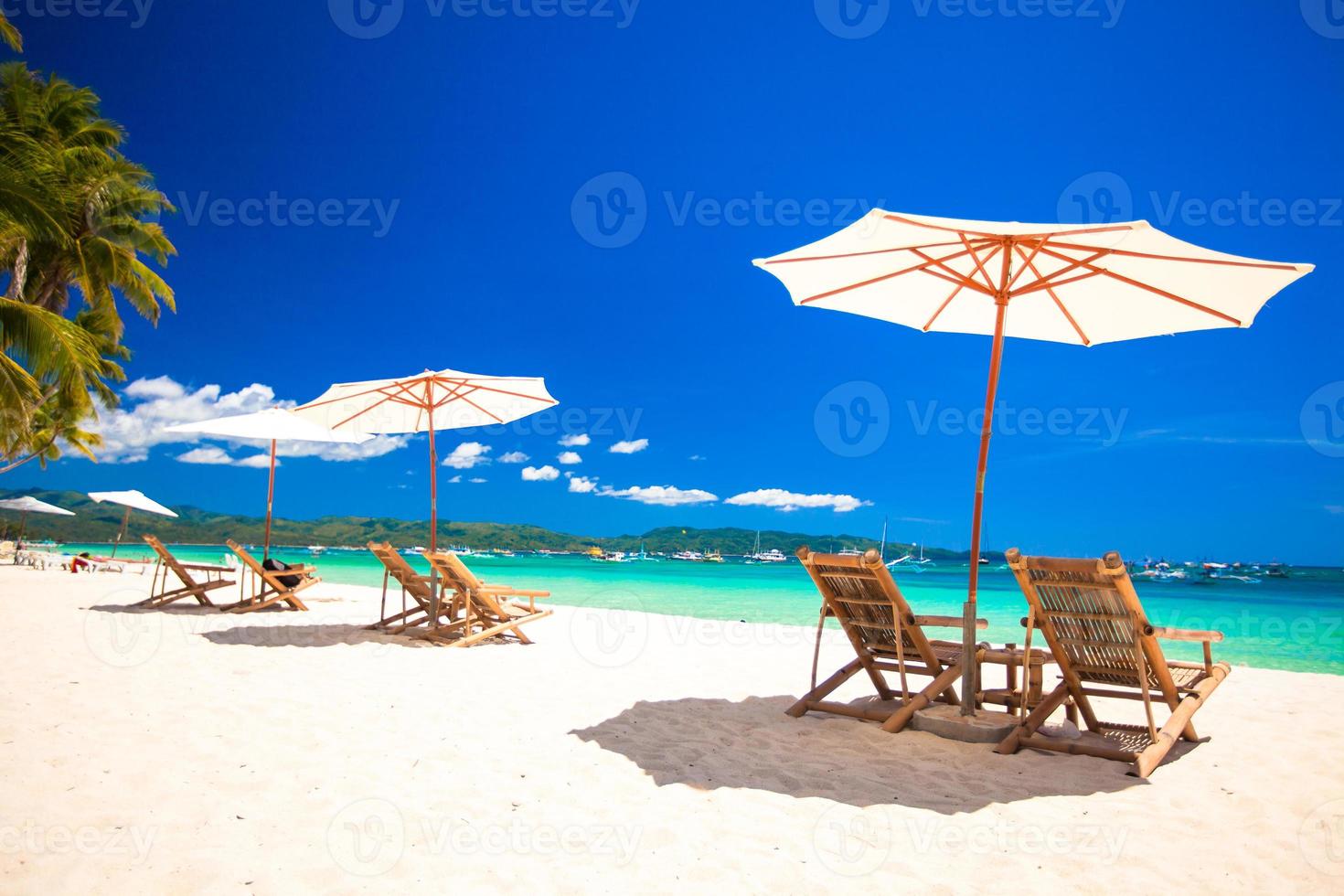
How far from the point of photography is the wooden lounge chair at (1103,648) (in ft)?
10.9

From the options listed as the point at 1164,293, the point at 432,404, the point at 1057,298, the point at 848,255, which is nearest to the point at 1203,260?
the point at 1164,293

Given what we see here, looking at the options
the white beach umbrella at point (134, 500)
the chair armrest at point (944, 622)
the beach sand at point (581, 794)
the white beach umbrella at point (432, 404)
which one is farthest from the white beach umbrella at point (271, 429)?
the white beach umbrella at point (134, 500)

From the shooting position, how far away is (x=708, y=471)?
79062 millimetres

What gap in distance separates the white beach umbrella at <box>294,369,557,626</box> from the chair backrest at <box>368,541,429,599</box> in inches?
8.4

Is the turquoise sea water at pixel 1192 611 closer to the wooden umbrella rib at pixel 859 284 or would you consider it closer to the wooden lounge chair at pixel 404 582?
the wooden umbrella rib at pixel 859 284

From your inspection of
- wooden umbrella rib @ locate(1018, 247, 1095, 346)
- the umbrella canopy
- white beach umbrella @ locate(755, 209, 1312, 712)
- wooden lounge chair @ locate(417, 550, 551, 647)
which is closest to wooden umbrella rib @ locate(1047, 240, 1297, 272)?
white beach umbrella @ locate(755, 209, 1312, 712)

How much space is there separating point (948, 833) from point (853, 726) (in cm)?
158

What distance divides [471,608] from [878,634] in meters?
4.40

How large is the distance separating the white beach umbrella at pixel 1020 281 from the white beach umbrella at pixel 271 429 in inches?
268

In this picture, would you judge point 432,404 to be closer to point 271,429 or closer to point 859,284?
point 271,429

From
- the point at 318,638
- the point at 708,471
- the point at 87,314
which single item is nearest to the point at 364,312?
the point at 87,314

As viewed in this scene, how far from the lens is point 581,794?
2926mm

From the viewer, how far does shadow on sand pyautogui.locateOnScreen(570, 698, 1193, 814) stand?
3.07 meters

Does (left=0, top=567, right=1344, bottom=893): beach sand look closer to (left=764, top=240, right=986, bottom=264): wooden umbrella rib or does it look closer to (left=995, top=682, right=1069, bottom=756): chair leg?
(left=995, top=682, right=1069, bottom=756): chair leg
